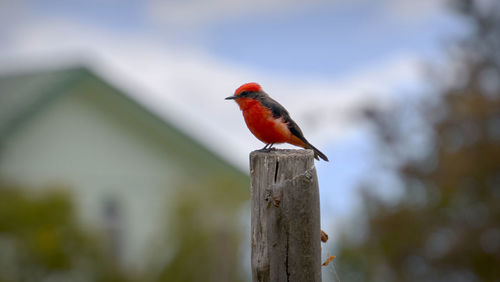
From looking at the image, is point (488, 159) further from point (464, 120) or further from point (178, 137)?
point (178, 137)

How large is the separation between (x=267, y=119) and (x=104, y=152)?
1380 cm

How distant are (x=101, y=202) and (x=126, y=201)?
741 mm

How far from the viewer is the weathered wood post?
4.08 meters

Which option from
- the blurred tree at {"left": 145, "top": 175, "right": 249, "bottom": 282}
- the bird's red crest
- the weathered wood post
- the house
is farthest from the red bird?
the house

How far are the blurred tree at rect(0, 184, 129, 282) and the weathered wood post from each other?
922cm

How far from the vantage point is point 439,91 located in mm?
14508

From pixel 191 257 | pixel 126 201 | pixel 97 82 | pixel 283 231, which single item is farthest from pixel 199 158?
pixel 283 231

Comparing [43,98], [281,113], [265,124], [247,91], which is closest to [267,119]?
[265,124]

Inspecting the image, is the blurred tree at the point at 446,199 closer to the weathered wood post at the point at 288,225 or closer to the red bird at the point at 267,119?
the red bird at the point at 267,119

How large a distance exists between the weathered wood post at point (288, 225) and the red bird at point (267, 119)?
1.22m

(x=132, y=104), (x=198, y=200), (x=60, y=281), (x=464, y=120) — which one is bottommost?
(x=60, y=281)

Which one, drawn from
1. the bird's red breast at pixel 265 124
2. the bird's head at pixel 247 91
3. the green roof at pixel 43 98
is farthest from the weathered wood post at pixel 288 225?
the green roof at pixel 43 98

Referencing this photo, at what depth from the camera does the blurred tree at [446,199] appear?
1317cm

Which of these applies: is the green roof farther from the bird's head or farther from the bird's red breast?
the bird's red breast
